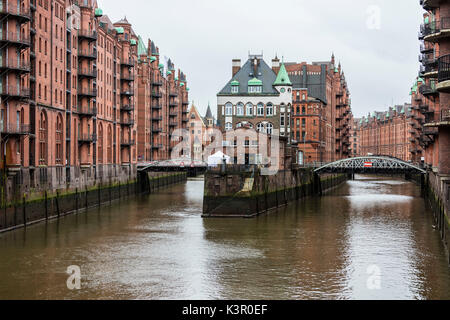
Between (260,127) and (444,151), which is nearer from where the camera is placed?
(444,151)

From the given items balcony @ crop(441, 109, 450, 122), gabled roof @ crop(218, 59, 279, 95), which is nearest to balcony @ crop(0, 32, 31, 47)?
balcony @ crop(441, 109, 450, 122)

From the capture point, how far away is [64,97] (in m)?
59.0

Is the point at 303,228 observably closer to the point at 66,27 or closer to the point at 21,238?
the point at 21,238

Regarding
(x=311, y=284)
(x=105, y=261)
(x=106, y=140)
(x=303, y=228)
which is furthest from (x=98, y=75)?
(x=311, y=284)

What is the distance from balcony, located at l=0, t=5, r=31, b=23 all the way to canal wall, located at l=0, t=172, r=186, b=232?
36.7ft

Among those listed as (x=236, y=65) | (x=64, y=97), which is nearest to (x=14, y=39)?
(x=64, y=97)

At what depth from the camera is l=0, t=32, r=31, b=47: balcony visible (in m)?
44.8

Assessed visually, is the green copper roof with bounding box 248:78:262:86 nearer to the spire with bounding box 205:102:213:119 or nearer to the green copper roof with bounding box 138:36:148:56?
the green copper roof with bounding box 138:36:148:56

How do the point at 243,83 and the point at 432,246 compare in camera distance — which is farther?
the point at 243,83

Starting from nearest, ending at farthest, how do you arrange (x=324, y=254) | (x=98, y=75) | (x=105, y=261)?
(x=105, y=261)
(x=324, y=254)
(x=98, y=75)

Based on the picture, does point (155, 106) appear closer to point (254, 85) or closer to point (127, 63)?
point (127, 63)

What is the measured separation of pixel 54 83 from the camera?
184 ft

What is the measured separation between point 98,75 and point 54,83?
14154 millimetres

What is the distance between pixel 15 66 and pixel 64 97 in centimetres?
1309
